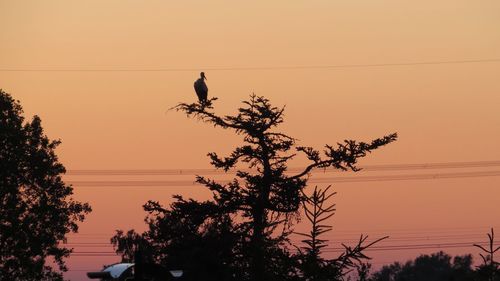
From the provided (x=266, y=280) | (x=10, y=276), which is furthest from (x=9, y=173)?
(x=266, y=280)

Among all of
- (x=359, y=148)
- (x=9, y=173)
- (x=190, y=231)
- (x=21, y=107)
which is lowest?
(x=190, y=231)

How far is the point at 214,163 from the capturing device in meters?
56.2

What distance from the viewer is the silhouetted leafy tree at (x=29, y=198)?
7069cm

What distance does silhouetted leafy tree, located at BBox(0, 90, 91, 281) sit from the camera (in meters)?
70.7

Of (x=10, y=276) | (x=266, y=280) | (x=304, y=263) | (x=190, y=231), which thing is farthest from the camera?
(x=10, y=276)

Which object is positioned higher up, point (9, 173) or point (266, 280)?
point (9, 173)

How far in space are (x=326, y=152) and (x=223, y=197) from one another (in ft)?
19.3

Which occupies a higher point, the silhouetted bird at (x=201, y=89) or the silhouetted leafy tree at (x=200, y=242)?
the silhouetted bird at (x=201, y=89)

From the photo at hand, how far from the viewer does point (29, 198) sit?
73.7 metres

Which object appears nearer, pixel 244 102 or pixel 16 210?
pixel 244 102

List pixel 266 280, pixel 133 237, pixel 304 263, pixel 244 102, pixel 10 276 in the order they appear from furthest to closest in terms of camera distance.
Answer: pixel 133 237
pixel 10 276
pixel 244 102
pixel 266 280
pixel 304 263

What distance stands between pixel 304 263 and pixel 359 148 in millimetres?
33199

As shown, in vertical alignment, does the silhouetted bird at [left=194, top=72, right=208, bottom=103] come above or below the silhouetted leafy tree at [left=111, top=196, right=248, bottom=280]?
above

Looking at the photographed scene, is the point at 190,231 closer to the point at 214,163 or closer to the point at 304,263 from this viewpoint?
the point at 214,163
